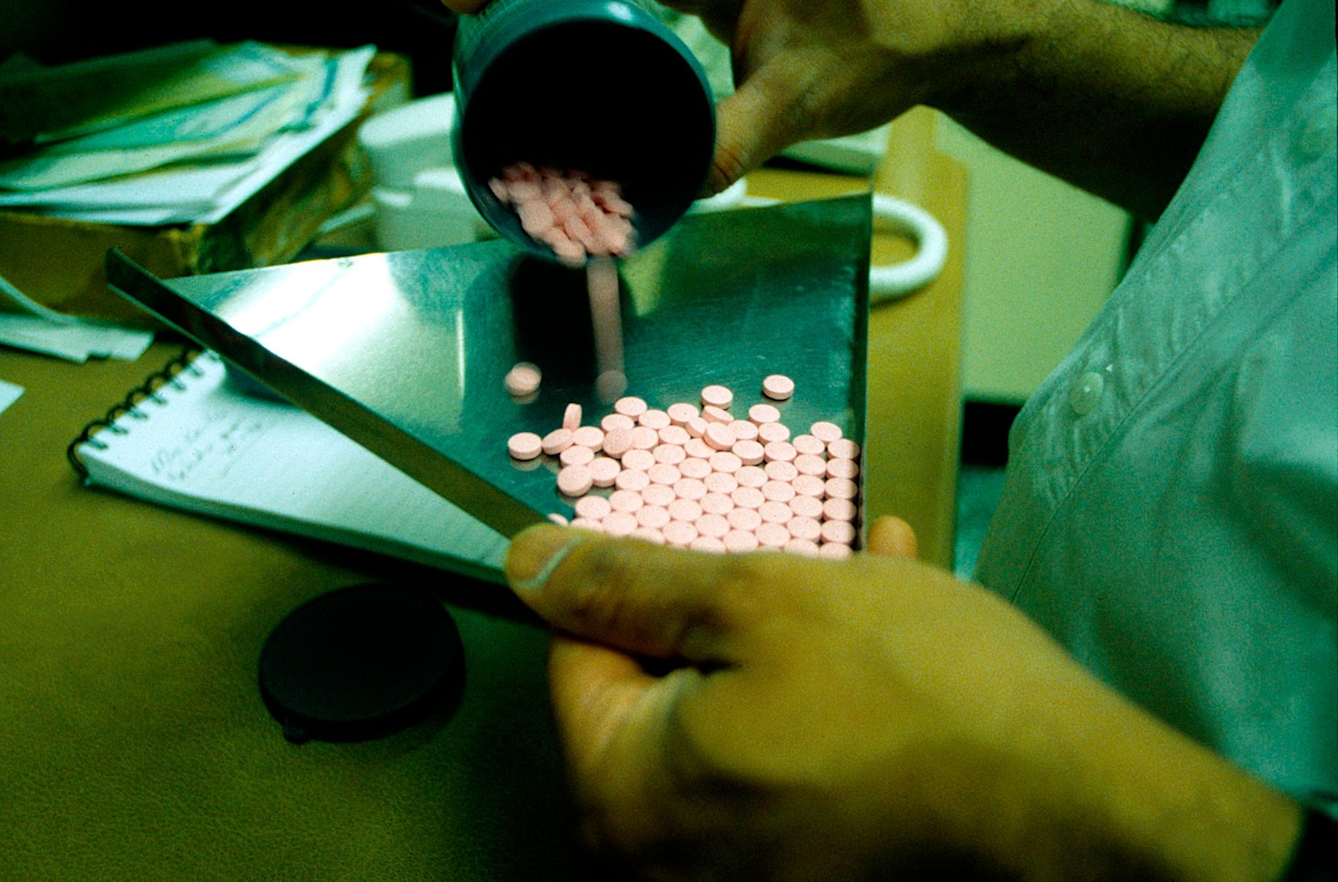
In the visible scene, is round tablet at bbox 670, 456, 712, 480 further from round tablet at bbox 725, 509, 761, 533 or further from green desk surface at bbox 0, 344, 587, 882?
green desk surface at bbox 0, 344, 587, 882

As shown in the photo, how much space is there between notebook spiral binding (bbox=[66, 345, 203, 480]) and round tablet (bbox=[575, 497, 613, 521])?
1.51 feet

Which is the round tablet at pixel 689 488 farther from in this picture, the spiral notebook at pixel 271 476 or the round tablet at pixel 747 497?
the spiral notebook at pixel 271 476

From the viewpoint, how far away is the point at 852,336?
28.5 inches

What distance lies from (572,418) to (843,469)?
7.8 inches

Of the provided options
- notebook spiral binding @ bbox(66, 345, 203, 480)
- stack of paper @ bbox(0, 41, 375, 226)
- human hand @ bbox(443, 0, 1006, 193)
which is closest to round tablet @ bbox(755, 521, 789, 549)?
human hand @ bbox(443, 0, 1006, 193)

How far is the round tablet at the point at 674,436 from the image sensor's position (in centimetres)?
63

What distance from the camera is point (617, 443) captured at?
0.62 meters

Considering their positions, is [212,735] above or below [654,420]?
below

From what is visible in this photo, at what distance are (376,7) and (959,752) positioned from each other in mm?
1327

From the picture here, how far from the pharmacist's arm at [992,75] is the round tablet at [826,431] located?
0.80ft

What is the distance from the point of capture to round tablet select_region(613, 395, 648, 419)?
0.64m

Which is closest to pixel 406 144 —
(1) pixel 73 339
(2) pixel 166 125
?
(2) pixel 166 125

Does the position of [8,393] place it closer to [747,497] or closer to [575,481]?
[575,481]

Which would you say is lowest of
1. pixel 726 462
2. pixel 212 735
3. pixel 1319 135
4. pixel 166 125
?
pixel 212 735
